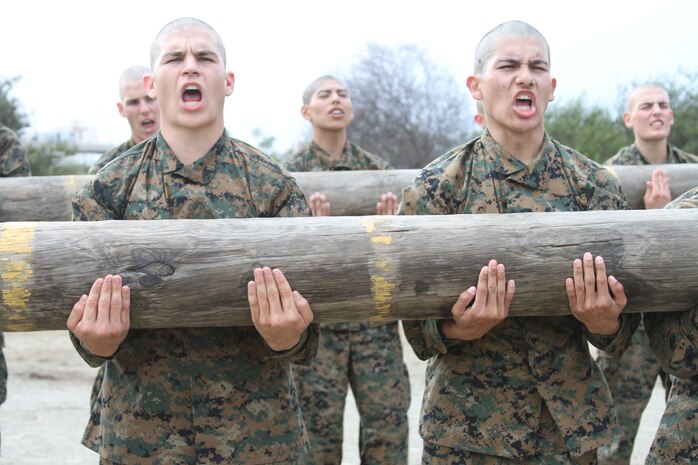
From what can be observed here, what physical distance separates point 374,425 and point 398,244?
10.8 ft

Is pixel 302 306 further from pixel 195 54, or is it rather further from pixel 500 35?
pixel 500 35

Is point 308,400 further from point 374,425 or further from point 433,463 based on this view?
point 433,463

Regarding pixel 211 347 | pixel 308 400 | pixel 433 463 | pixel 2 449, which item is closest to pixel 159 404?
pixel 211 347

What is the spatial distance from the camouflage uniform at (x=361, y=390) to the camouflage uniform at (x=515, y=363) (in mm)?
2546

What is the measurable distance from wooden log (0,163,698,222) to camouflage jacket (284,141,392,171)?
1.01 m

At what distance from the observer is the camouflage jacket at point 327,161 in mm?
8102

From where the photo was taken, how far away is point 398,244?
142 inches

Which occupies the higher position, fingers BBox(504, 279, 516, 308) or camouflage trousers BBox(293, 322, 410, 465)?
fingers BBox(504, 279, 516, 308)

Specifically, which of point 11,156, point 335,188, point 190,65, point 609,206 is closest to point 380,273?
point 609,206

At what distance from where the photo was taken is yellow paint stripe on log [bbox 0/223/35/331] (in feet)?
11.5

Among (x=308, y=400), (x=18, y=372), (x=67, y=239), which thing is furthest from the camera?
(x=18, y=372)

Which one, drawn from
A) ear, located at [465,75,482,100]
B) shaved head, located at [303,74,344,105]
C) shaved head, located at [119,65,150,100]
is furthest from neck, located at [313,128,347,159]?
ear, located at [465,75,482,100]

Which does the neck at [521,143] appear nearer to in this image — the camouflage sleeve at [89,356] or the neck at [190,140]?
the neck at [190,140]

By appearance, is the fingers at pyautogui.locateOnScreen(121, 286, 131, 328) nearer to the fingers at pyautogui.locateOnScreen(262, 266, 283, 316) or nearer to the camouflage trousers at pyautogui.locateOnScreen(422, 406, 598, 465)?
the fingers at pyautogui.locateOnScreen(262, 266, 283, 316)
